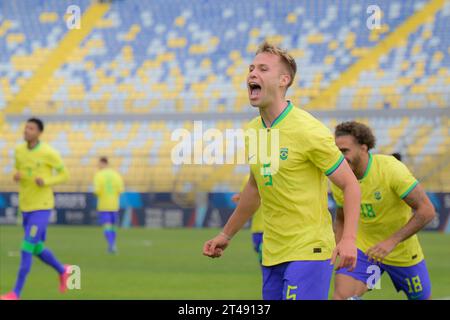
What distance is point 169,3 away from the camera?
3625 cm

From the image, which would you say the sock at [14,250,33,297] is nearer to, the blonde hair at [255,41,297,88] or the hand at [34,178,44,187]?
the hand at [34,178,44,187]

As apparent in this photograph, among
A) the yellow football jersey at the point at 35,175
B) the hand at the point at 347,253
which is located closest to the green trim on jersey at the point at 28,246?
the yellow football jersey at the point at 35,175

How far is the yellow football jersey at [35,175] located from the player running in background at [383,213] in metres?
5.36

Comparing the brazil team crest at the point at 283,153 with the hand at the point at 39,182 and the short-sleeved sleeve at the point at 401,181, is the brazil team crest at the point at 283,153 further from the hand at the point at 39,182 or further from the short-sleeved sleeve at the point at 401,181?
the hand at the point at 39,182

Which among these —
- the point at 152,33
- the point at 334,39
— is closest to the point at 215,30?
the point at 152,33

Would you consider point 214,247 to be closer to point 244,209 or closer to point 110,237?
point 244,209

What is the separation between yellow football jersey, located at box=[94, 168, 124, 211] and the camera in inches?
825

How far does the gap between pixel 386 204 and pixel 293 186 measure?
221 cm

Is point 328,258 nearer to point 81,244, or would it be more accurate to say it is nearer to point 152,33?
point 81,244

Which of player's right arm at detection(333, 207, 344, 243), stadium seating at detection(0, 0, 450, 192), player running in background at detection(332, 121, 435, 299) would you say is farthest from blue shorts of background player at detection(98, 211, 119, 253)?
player's right arm at detection(333, 207, 344, 243)

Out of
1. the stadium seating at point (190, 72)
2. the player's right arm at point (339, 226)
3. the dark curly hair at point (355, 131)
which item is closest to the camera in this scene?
the dark curly hair at point (355, 131)

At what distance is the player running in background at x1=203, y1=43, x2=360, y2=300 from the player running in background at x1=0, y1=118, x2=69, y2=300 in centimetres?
655

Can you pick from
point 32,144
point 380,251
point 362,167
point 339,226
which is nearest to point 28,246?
point 32,144

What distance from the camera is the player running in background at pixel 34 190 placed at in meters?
11.7
